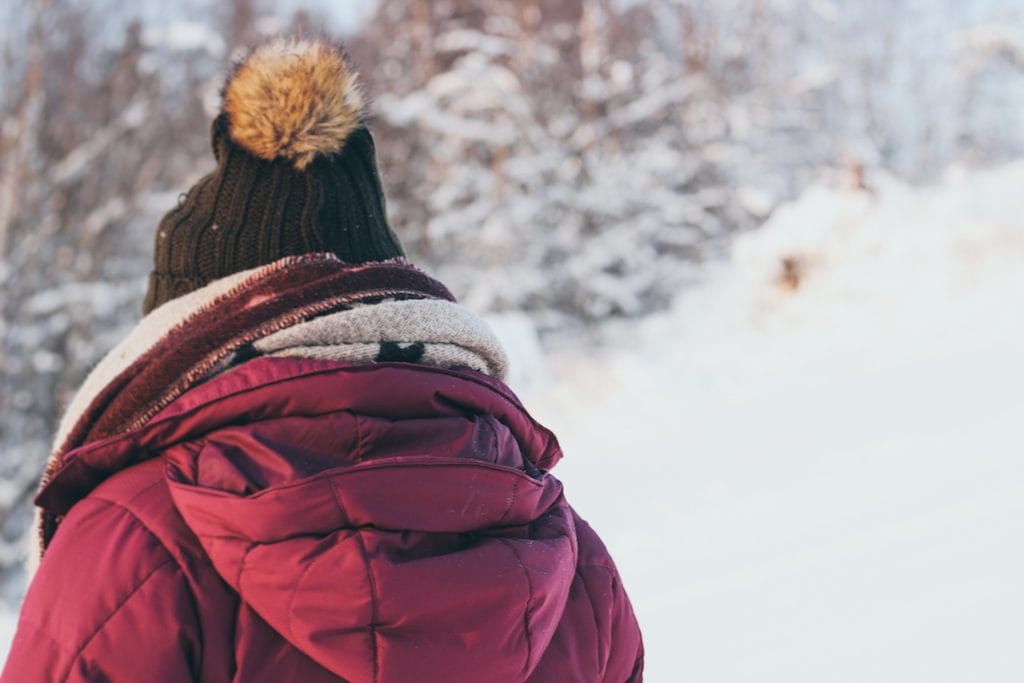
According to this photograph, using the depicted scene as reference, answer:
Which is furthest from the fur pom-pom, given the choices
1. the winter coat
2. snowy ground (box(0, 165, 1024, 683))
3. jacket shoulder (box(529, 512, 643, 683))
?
snowy ground (box(0, 165, 1024, 683))

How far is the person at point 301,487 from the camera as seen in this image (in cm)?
103

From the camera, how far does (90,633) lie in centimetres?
103

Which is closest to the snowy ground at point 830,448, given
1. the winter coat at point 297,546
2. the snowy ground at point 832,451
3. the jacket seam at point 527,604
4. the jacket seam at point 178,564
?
the snowy ground at point 832,451

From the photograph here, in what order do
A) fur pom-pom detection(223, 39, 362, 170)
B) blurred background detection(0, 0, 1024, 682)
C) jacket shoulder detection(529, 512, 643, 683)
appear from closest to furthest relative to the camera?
jacket shoulder detection(529, 512, 643, 683) < fur pom-pom detection(223, 39, 362, 170) < blurred background detection(0, 0, 1024, 682)

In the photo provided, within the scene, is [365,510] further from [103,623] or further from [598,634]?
[598,634]

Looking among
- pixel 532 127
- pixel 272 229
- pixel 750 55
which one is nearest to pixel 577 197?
pixel 532 127

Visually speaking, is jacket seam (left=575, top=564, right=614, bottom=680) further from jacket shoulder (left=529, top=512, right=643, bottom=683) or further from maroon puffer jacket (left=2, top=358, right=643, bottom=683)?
maroon puffer jacket (left=2, top=358, right=643, bottom=683)

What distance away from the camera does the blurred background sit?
3.73 m

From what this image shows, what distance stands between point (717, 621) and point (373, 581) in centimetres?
277

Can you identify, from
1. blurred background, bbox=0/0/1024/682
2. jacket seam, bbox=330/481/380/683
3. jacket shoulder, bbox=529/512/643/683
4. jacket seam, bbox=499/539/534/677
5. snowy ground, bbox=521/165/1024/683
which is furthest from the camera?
blurred background, bbox=0/0/1024/682

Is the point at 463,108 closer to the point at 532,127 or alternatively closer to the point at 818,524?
the point at 532,127

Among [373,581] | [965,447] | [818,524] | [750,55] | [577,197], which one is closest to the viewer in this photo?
[373,581]

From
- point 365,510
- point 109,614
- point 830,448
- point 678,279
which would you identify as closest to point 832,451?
point 830,448

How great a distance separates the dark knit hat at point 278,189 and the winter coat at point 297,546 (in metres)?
0.26
